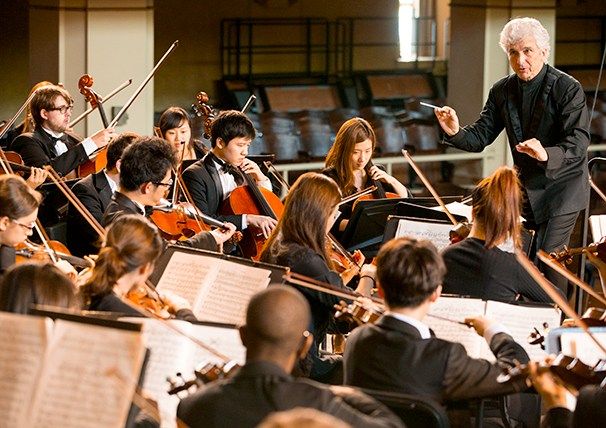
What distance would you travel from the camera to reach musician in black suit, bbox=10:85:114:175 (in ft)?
20.1

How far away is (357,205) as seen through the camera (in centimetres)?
545

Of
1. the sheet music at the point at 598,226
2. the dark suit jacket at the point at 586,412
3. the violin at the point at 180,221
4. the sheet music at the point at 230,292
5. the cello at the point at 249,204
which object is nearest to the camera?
the dark suit jacket at the point at 586,412

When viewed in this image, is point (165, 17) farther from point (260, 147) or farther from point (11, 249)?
point (11, 249)

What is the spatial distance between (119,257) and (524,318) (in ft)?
3.90

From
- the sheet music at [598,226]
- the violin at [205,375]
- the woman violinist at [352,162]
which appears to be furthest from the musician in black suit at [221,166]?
the violin at [205,375]

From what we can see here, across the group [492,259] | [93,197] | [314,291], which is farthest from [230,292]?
[93,197]

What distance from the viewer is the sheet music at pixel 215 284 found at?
3865 mm

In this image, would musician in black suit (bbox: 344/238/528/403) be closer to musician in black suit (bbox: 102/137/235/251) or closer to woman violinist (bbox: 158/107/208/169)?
musician in black suit (bbox: 102/137/235/251)

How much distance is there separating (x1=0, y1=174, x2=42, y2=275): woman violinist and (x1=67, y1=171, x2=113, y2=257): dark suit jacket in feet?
3.25

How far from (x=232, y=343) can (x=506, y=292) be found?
1253 millimetres

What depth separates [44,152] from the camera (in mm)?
6305

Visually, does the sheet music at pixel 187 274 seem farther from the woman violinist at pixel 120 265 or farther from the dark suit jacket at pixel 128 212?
the dark suit jacket at pixel 128 212

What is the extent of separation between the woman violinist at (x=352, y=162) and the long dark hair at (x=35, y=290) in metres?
2.84

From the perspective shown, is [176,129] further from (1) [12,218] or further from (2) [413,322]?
(2) [413,322]
